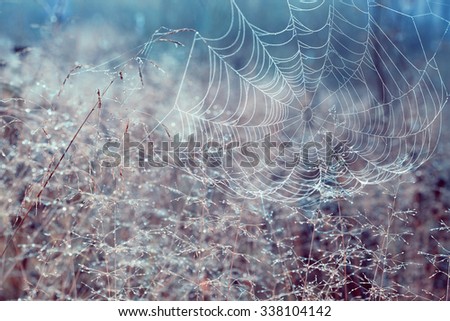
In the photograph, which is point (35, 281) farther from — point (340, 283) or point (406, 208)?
point (406, 208)

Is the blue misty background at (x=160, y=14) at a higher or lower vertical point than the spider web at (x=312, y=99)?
higher

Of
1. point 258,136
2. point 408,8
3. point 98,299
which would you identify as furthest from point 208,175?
point 408,8
